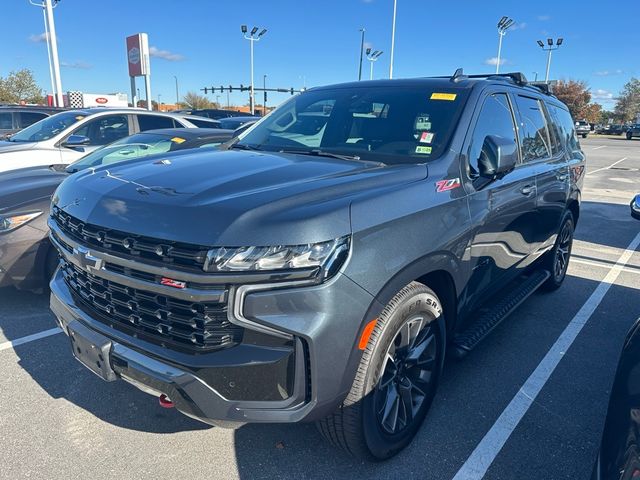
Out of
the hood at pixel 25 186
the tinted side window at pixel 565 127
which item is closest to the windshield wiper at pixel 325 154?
the hood at pixel 25 186

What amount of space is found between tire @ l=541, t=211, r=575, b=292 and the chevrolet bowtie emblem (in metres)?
4.22

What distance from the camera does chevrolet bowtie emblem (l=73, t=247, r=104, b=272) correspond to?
2.27 metres

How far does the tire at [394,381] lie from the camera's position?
224cm

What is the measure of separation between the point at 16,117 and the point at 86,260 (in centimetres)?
1125

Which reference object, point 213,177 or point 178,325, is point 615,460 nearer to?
point 178,325

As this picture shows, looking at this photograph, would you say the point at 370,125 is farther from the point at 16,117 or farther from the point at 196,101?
the point at 196,101

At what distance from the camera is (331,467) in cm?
254

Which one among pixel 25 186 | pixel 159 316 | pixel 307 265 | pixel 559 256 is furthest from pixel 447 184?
pixel 25 186

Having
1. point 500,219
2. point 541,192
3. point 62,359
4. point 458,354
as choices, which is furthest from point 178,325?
point 541,192

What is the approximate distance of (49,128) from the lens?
7.62 meters

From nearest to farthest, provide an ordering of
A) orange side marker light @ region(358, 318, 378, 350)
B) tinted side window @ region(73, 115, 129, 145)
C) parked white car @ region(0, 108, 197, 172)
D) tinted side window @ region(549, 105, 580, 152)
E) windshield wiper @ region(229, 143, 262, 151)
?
orange side marker light @ region(358, 318, 378, 350), windshield wiper @ region(229, 143, 262, 151), tinted side window @ region(549, 105, 580, 152), parked white car @ region(0, 108, 197, 172), tinted side window @ region(73, 115, 129, 145)

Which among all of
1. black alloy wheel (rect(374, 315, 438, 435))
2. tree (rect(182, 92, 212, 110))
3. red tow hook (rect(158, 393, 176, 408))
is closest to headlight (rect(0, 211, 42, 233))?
red tow hook (rect(158, 393, 176, 408))

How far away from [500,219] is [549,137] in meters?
1.72

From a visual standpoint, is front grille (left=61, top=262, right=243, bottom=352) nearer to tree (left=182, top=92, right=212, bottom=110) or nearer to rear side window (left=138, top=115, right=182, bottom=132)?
rear side window (left=138, top=115, right=182, bottom=132)
